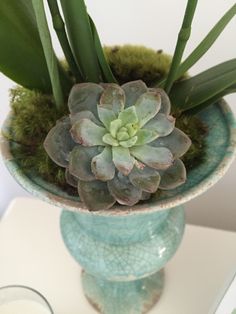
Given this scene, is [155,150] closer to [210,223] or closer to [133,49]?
[133,49]

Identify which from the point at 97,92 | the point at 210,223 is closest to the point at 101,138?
the point at 97,92

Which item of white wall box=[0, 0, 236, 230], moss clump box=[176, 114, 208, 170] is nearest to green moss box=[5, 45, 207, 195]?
moss clump box=[176, 114, 208, 170]

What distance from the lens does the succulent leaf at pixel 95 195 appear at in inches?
13.5

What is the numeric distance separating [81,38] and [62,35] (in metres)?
0.01

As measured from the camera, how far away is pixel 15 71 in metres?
0.39

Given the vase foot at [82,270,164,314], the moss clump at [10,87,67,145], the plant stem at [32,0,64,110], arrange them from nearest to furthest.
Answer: the plant stem at [32,0,64,110], the moss clump at [10,87,67,145], the vase foot at [82,270,164,314]

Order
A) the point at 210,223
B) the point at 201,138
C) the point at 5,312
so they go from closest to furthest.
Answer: the point at 201,138
the point at 5,312
the point at 210,223

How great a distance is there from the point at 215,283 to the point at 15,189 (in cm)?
36

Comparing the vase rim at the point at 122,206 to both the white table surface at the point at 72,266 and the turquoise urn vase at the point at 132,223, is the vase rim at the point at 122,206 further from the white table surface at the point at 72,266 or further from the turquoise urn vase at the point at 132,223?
the white table surface at the point at 72,266

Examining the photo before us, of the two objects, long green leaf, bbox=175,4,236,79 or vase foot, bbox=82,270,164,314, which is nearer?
long green leaf, bbox=175,4,236,79

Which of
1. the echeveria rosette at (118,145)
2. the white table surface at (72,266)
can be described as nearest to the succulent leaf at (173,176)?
the echeveria rosette at (118,145)

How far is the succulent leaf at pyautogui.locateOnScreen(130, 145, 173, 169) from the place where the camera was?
342 mm

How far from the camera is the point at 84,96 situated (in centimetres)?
36

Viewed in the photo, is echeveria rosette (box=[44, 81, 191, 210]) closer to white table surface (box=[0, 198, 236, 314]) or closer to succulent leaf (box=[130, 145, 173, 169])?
succulent leaf (box=[130, 145, 173, 169])
